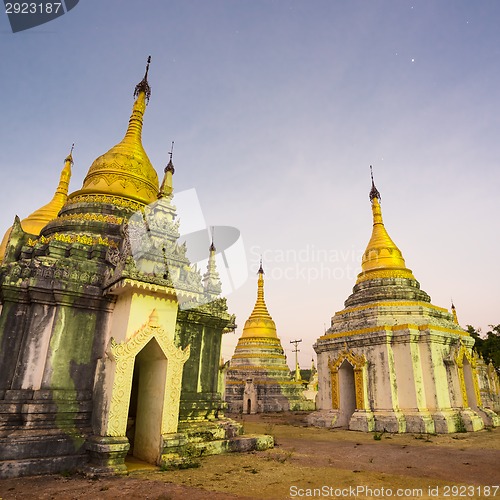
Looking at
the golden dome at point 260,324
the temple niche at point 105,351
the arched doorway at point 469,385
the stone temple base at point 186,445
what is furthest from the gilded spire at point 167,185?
the golden dome at point 260,324

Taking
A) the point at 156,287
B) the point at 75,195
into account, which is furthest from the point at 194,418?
the point at 75,195

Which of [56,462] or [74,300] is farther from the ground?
[74,300]

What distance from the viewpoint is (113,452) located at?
7.81m

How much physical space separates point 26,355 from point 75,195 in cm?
660

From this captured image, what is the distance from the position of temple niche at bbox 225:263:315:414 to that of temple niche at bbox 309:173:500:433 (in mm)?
9343

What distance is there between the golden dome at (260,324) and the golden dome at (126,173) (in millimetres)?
21408

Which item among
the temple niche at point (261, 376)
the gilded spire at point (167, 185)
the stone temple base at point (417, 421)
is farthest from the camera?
the temple niche at point (261, 376)


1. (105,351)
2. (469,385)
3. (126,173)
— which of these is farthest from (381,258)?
(105,351)

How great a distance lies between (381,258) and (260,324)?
47.3 feet

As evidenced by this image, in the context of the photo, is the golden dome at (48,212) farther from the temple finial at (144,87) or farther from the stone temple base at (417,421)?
the stone temple base at (417,421)

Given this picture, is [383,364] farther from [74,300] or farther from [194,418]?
[74,300]

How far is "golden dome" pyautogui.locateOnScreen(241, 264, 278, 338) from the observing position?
33713mm

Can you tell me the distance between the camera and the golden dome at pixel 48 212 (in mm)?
21859

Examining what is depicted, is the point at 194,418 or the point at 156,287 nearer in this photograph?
the point at 156,287
